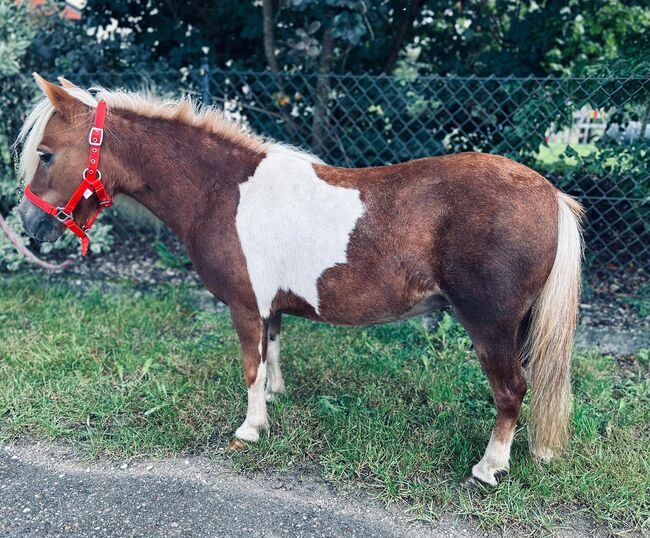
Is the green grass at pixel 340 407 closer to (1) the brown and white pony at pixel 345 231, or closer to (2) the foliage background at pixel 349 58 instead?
(1) the brown and white pony at pixel 345 231

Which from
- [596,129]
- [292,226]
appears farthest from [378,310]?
[596,129]

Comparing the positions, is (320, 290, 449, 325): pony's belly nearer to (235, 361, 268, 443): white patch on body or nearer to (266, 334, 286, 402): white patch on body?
(235, 361, 268, 443): white patch on body

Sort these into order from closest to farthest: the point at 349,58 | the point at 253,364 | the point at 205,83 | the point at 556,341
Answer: the point at 556,341 < the point at 253,364 < the point at 205,83 < the point at 349,58

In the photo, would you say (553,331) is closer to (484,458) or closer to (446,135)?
(484,458)

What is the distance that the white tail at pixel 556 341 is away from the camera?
219cm

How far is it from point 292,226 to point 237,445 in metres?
1.12

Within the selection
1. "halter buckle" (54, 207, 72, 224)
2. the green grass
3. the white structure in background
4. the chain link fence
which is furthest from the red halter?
the white structure in background

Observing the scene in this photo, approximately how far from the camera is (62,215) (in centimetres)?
252

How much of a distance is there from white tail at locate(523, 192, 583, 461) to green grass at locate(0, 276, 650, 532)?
187 millimetres

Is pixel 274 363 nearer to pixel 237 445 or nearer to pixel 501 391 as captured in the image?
pixel 237 445

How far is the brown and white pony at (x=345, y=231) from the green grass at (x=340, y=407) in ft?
0.60

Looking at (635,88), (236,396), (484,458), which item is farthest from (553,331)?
(635,88)

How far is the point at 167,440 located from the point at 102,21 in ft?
12.3

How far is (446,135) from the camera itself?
4.52 metres
